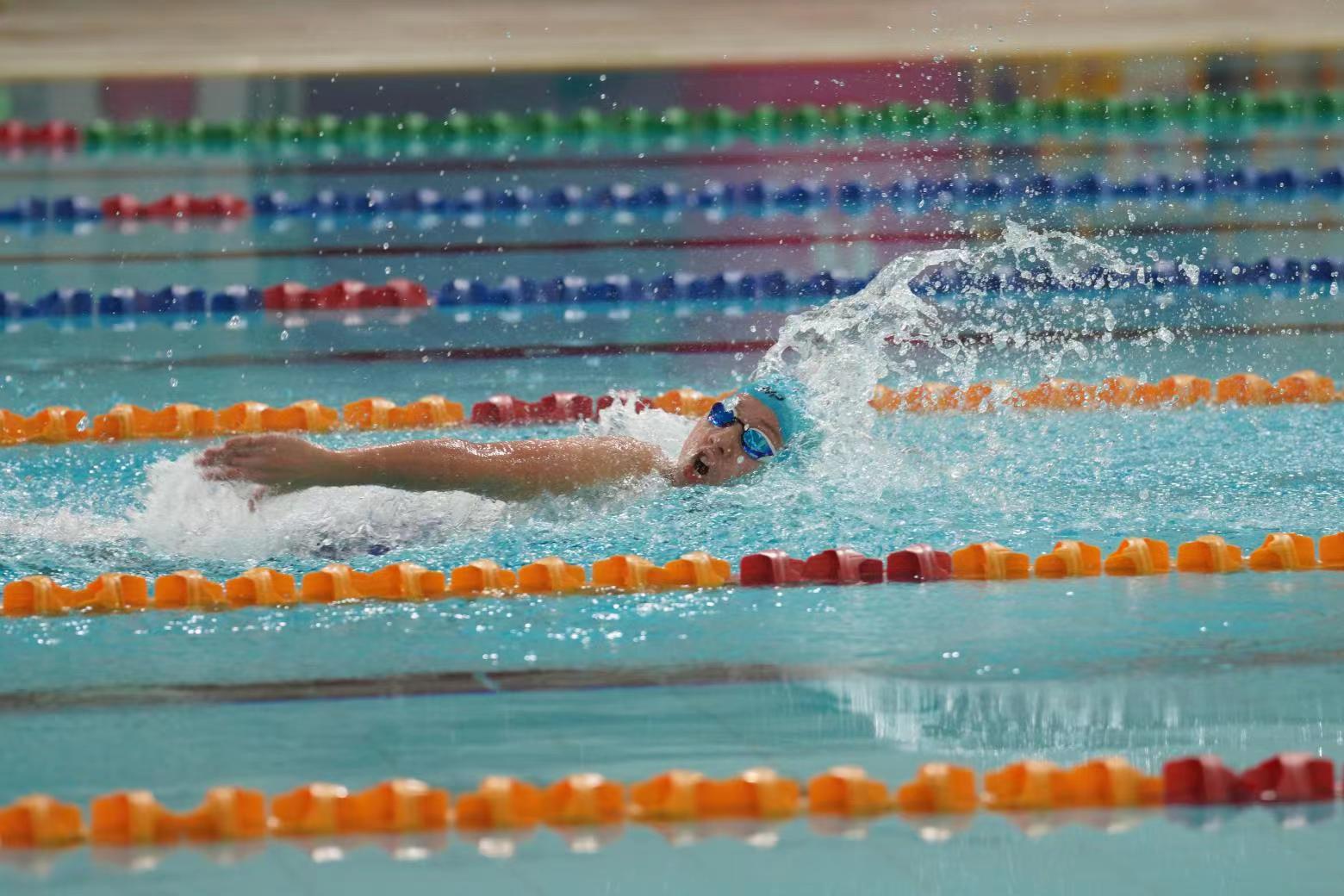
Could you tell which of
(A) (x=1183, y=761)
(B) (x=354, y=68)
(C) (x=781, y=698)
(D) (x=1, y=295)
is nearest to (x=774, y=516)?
(C) (x=781, y=698)

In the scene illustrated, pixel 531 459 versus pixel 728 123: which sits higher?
pixel 728 123

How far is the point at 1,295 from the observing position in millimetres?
6699

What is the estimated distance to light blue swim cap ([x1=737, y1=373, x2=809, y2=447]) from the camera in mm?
4293

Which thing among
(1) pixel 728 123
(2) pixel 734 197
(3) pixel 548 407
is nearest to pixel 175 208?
(2) pixel 734 197

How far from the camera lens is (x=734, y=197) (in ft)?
25.7

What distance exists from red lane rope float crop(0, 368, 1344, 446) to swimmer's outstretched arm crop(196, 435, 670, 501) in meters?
1.13

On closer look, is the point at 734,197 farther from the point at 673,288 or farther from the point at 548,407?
the point at 548,407

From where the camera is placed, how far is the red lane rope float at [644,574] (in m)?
3.54

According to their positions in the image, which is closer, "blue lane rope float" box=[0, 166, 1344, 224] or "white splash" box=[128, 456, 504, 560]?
"white splash" box=[128, 456, 504, 560]

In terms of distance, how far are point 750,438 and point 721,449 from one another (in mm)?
77

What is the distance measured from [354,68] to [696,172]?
6.81 feet

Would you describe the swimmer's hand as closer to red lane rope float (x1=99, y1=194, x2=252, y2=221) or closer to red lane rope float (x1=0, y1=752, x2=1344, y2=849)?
red lane rope float (x1=0, y1=752, x2=1344, y2=849)

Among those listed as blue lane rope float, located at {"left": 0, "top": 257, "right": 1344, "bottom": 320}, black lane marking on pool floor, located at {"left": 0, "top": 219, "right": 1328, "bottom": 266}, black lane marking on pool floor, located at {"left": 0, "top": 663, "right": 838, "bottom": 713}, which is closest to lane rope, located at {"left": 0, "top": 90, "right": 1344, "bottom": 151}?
black lane marking on pool floor, located at {"left": 0, "top": 219, "right": 1328, "bottom": 266}

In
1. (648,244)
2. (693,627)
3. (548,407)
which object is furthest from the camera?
(648,244)
